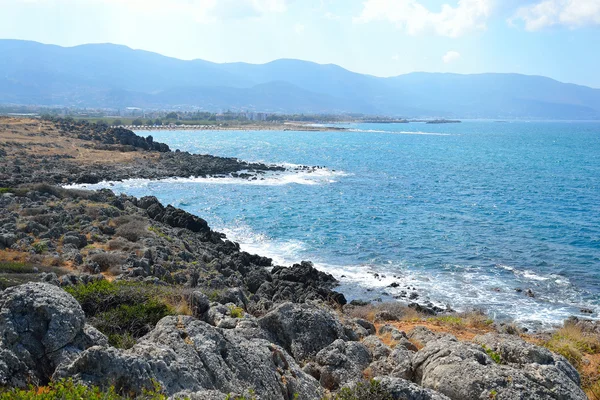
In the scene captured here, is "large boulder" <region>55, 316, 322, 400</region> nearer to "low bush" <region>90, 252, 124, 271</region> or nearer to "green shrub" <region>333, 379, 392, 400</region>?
"green shrub" <region>333, 379, 392, 400</region>

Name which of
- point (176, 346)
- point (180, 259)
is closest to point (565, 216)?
point (180, 259)

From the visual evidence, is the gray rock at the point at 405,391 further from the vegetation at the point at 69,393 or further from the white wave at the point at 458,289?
the white wave at the point at 458,289

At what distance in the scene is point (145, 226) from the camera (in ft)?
101

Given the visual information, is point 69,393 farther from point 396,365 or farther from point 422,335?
point 422,335

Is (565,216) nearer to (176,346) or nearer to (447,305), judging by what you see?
(447,305)

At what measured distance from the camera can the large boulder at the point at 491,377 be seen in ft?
24.5

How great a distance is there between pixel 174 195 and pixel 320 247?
25.0 meters

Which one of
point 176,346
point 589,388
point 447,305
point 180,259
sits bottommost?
point 447,305

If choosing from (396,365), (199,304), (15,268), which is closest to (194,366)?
(199,304)

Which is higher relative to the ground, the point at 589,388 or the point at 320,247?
the point at 589,388

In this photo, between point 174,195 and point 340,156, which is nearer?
point 174,195

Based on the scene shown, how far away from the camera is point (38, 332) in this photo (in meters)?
7.33

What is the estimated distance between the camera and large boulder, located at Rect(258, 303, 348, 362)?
10821mm

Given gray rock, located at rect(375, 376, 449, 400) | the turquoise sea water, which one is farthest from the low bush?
gray rock, located at rect(375, 376, 449, 400)
